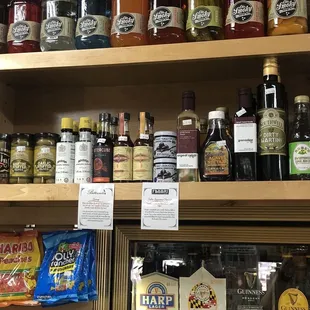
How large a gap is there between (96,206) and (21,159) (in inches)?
11.1

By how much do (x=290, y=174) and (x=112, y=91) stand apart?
70 cm

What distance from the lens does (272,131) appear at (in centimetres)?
118

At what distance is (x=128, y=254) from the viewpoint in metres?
1.50

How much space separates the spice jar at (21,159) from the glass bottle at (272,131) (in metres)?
0.64

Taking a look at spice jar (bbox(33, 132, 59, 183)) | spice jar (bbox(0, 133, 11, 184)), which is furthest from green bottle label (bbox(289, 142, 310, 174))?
spice jar (bbox(0, 133, 11, 184))

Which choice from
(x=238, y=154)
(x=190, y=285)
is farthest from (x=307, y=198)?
(x=190, y=285)

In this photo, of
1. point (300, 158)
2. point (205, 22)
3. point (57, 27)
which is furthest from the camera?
point (57, 27)

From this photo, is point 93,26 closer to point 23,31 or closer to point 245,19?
point 23,31

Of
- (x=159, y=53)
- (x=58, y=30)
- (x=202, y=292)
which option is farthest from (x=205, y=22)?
(x=202, y=292)

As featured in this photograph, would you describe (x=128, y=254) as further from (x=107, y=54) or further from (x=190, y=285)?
(x=107, y=54)

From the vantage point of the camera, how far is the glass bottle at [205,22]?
1.26 meters

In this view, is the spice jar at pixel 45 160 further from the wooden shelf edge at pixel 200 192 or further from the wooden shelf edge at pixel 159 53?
the wooden shelf edge at pixel 159 53

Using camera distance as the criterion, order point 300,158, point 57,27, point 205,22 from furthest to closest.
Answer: point 57,27 → point 205,22 → point 300,158

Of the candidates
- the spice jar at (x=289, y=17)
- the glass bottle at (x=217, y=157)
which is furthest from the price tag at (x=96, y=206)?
the spice jar at (x=289, y=17)
